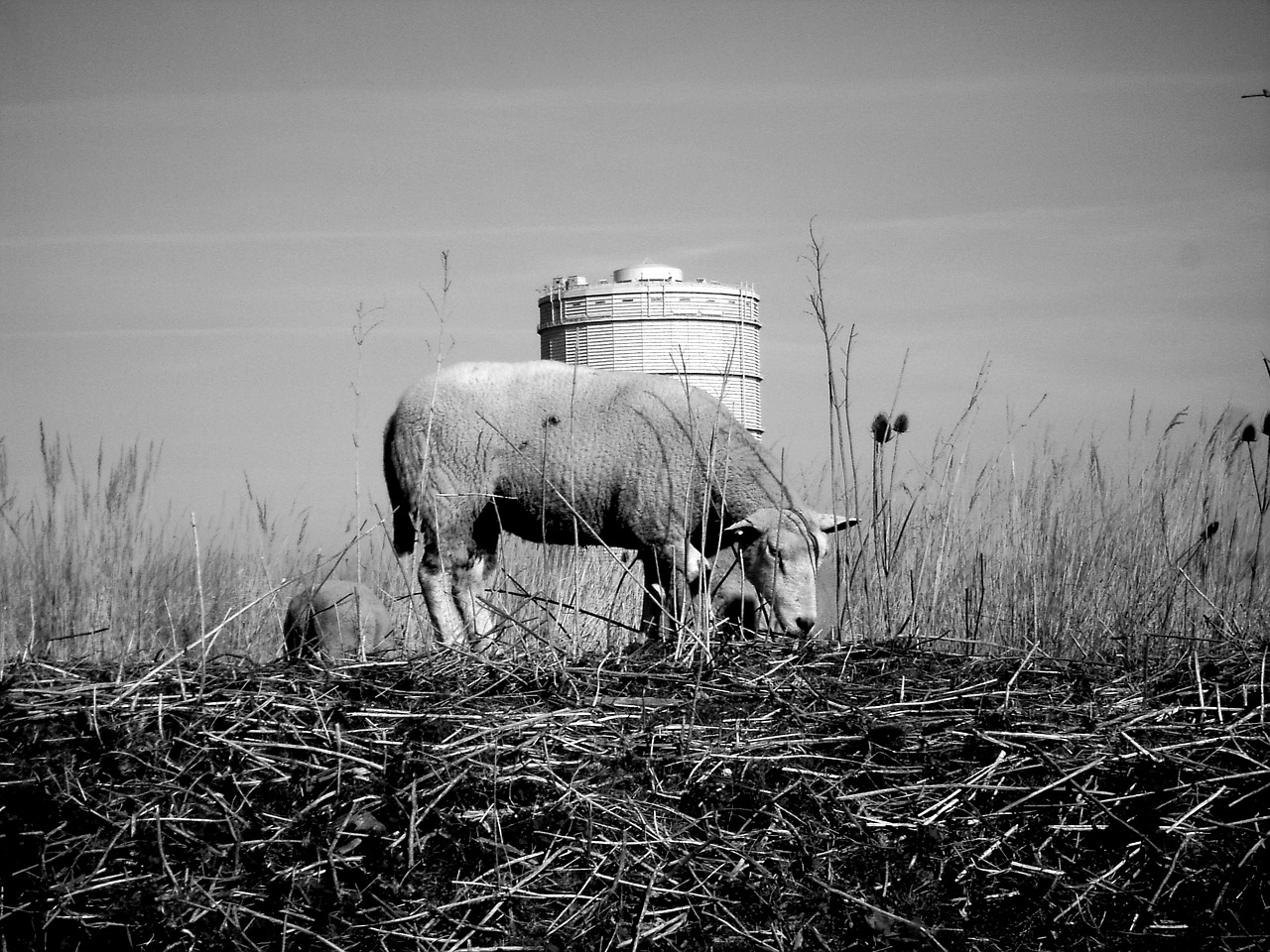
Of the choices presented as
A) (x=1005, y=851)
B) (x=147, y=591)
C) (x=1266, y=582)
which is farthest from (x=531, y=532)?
(x=1005, y=851)

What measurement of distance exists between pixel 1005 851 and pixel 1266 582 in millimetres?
3873

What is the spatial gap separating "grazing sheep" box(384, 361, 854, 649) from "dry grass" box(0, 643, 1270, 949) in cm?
372

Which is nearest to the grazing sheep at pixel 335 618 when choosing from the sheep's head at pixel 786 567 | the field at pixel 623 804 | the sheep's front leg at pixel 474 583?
the sheep's front leg at pixel 474 583

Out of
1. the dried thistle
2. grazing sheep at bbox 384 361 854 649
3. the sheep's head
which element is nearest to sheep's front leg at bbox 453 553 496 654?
grazing sheep at bbox 384 361 854 649

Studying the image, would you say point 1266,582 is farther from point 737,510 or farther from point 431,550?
point 431,550

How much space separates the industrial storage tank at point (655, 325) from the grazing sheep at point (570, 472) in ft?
9.17

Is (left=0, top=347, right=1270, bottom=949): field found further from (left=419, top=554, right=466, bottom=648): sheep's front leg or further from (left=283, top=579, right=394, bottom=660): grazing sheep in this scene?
(left=419, top=554, right=466, bottom=648): sheep's front leg

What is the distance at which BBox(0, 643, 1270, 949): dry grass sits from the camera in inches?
67.4

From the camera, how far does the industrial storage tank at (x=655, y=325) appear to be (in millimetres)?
9297

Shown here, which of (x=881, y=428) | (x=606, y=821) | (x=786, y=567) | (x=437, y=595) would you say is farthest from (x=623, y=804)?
(x=437, y=595)

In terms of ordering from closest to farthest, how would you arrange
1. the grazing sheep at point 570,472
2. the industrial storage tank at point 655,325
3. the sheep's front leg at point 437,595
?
the grazing sheep at point 570,472 → the sheep's front leg at point 437,595 → the industrial storage tank at point 655,325

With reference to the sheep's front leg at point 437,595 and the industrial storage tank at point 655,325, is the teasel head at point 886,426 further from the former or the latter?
the industrial storage tank at point 655,325

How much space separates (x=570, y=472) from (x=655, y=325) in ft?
11.3

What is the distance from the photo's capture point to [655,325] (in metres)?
9.37
